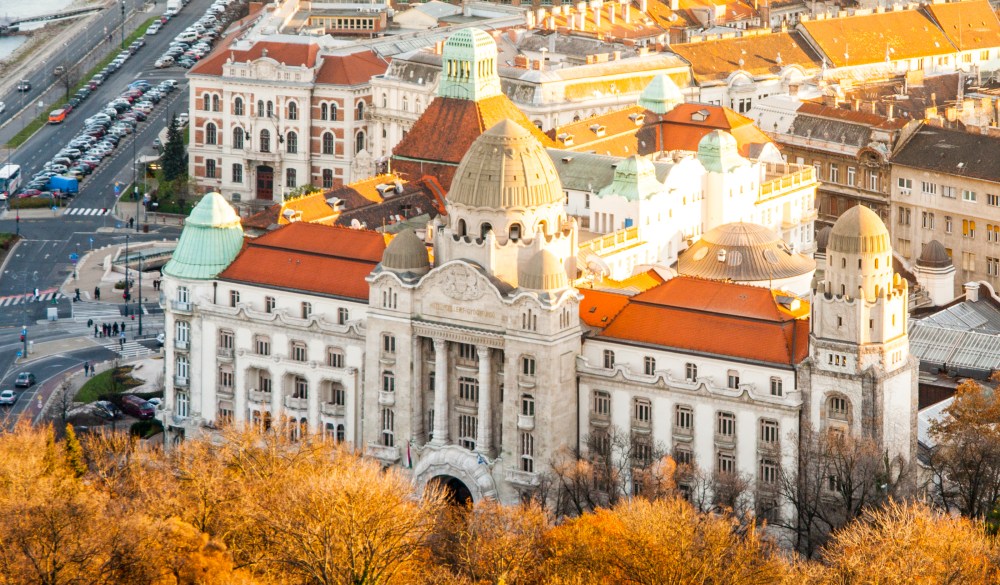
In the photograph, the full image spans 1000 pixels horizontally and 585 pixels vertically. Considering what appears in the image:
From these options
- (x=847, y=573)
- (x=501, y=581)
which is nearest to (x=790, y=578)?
(x=847, y=573)

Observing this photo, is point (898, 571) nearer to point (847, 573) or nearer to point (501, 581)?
point (847, 573)

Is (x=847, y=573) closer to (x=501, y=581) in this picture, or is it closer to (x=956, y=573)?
(x=956, y=573)

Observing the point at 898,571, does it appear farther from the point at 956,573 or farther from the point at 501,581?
the point at 501,581

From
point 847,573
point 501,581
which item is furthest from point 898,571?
point 501,581

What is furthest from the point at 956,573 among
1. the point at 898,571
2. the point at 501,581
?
the point at 501,581
